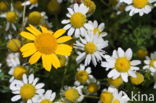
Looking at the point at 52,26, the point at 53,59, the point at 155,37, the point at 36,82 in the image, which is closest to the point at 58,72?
the point at 36,82

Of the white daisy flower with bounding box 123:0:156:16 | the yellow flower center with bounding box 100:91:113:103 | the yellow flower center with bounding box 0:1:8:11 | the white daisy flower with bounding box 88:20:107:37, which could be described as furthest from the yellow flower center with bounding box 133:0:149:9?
the yellow flower center with bounding box 0:1:8:11

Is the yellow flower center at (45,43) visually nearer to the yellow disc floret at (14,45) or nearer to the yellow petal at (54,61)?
the yellow petal at (54,61)

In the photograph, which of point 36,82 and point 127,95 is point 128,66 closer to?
point 127,95

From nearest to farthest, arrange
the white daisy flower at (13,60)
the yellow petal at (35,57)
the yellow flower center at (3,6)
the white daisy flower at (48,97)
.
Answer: the yellow petal at (35,57)
the white daisy flower at (48,97)
the white daisy flower at (13,60)
the yellow flower center at (3,6)

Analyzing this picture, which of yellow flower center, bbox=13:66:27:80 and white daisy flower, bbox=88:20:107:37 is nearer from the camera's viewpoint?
white daisy flower, bbox=88:20:107:37

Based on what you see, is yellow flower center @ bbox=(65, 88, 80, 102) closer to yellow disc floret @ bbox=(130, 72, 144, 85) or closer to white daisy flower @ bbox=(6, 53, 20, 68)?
yellow disc floret @ bbox=(130, 72, 144, 85)

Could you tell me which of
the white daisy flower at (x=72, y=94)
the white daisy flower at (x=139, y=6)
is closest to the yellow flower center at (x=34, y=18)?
the white daisy flower at (x=72, y=94)

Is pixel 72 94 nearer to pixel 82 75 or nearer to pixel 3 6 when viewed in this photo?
pixel 82 75
